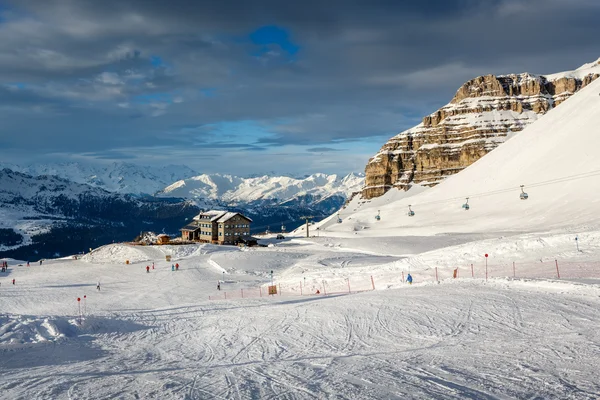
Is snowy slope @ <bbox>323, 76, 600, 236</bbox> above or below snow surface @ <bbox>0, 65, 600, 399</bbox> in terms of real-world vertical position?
above

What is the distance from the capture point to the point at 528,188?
100688 millimetres

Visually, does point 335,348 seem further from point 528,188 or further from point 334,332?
point 528,188

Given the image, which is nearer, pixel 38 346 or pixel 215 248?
pixel 38 346

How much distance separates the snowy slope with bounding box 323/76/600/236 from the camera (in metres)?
82.2

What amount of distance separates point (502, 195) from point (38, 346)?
106064 millimetres

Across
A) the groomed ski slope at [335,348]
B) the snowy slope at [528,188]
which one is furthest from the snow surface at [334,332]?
the snowy slope at [528,188]

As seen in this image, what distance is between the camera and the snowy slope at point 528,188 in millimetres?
82250

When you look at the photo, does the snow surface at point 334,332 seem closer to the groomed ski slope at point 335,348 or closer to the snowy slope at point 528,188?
the groomed ski slope at point 335,348

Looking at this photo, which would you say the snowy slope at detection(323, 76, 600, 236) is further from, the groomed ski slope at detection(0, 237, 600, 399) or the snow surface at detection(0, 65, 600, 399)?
the groomed ski slope at detection(0, 237, 600, 399)

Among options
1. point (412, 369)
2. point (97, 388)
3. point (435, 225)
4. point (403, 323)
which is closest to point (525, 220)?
point (435, 225)

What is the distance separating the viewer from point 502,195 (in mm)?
106875

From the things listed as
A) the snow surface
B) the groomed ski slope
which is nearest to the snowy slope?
the snow surface

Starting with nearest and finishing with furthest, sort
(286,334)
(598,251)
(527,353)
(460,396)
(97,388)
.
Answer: (460,396) < (97,388) < (527,353) < (286,334) < (598,251)

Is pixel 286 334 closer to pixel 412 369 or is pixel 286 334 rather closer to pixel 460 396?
pixel 412 369
